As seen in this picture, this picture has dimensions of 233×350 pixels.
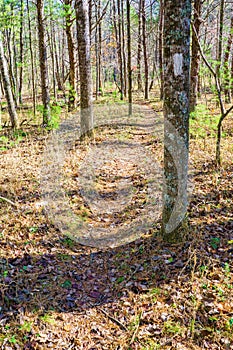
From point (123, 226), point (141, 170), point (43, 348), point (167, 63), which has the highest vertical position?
point (167, 63)

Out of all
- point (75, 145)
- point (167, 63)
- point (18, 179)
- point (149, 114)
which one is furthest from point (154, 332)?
point (149, 114)

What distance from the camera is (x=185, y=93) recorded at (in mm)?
4172

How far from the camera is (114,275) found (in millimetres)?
4297

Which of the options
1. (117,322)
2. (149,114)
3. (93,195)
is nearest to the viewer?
(117,322)

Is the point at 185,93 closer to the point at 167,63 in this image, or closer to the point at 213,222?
the point at 167,63

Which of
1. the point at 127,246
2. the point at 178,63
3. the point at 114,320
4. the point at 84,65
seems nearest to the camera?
the point at 114,320

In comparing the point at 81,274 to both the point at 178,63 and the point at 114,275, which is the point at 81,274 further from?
the point at 178,63

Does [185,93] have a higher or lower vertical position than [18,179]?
higher

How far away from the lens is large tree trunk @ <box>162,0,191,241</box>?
12.9 feet

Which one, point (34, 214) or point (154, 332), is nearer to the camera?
point (154, 332)

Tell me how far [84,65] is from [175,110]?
5.56m

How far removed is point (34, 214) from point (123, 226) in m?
1.65

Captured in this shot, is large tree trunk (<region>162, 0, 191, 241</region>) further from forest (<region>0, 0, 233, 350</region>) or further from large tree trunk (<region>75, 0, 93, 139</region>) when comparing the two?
large tree trunk (<region>75, 0, 93, 139</region>)

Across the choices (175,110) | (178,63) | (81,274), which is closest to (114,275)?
(81,274)
